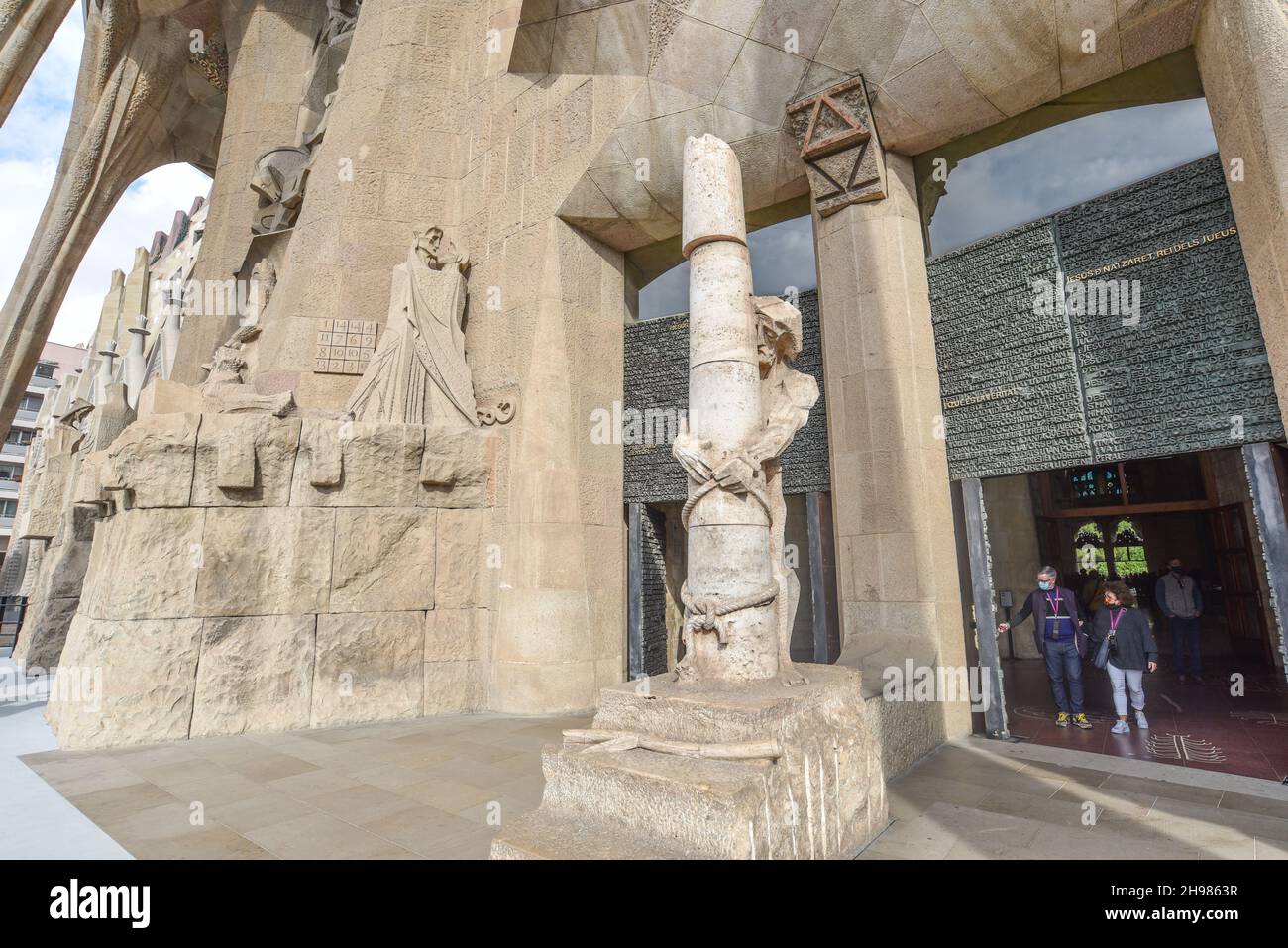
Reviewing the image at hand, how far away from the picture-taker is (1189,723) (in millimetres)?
5793

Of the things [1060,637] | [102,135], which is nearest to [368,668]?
[1060,637]

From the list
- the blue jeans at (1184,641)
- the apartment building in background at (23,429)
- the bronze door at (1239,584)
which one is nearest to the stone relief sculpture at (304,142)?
the blue jeans at (1184,641)

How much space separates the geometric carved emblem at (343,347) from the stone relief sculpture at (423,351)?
19.4 inches

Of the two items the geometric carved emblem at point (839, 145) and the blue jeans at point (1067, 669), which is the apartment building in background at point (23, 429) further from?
the blue jeans at point (1067, 669)

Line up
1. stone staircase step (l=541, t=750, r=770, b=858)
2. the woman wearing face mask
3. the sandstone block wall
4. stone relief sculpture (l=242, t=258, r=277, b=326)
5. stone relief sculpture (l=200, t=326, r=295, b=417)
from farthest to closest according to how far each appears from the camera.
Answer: stone relief sculpture (l=242, t=258, r=277, b=326) < stone relief sculpture (l=200, t=326, r=295, b=417) < the woman wearing face mask < the sandstone block wall < stone staircase step (l=541, t=750, r=770, b=858)

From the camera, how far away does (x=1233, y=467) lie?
9562 millimetres

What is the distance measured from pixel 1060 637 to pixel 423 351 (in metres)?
7.43

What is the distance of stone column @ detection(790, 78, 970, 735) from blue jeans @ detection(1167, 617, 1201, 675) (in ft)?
15.8

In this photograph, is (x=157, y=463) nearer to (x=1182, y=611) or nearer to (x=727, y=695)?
(x=727, y=695)

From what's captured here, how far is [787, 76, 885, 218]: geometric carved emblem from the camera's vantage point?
6.11 m

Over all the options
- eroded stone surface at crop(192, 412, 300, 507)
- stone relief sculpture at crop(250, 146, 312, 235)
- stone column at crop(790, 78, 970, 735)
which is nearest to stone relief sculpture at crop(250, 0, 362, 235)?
stone relief sculpture at crop(250, 146, 312, 235)

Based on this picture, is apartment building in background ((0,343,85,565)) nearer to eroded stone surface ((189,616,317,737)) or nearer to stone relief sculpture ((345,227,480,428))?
stone relief sculpture ((345,227,480,428))

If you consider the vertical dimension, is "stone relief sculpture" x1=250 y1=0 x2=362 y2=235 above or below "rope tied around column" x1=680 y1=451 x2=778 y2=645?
above

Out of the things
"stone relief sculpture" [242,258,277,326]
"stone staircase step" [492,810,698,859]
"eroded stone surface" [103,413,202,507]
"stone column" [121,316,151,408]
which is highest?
"stone column" [121,316,151,408]
